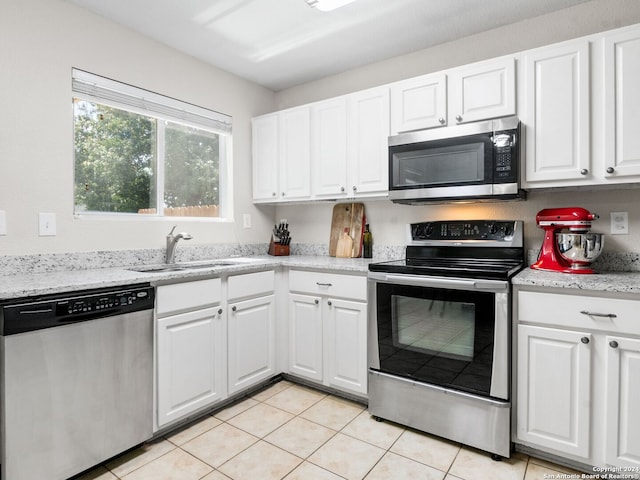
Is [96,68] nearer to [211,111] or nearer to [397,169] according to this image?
[211,111]

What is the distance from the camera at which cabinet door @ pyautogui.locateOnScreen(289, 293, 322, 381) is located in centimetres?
262

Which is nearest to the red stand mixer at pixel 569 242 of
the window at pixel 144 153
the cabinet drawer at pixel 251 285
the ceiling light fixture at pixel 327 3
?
the ceiling light fixture at pixel 327 3

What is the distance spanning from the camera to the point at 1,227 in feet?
6.42

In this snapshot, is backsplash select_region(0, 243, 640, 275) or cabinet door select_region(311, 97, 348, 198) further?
cabinet door select_region(311, 97, 348, 198)

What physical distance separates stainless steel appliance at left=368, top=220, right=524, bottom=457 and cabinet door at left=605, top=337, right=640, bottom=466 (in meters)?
0.41

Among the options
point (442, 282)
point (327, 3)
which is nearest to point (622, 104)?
point (442, 282)

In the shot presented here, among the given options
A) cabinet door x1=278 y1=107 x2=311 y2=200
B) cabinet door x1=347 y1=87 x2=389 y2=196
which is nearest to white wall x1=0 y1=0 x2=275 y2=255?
cabinet door x1=278 y1=107 x2=311 y2=200

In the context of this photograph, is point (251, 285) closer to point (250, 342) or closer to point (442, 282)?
point (250, 342)

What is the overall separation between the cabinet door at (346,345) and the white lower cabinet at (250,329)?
1.45 ft

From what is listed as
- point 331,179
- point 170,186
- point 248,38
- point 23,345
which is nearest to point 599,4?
point 331,179

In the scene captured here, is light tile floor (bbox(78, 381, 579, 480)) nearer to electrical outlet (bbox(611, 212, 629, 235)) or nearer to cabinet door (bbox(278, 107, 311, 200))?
electrical outlet (bbox(611, 212, 629, 235))

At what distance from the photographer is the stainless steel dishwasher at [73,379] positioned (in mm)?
1500

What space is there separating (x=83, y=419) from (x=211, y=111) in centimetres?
229

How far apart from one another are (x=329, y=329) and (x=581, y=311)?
56.4 inches
